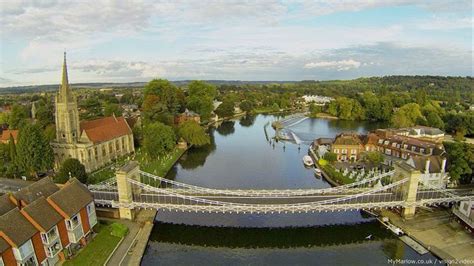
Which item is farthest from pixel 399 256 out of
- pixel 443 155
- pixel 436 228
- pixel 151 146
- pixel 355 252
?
pixel 151 146

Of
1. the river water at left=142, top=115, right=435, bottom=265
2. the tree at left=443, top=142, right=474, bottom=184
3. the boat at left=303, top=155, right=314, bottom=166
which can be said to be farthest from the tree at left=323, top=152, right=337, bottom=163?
the tree at left=443, top=142, right=474, bottom=184

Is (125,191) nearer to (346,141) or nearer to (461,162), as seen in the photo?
(346,141)

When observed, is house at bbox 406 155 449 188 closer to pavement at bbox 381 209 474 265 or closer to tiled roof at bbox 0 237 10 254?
pavement at bbox 381 209 474 265

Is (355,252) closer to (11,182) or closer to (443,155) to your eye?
(443,155)

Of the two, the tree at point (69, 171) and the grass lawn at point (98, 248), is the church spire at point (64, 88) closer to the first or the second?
the tree at point (69, 171)

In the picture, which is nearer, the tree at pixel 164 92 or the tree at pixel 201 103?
Answer: the tree at pixel 164 92

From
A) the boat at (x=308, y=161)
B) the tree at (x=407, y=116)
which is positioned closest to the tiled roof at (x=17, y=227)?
the boat at (x=308, y=161)

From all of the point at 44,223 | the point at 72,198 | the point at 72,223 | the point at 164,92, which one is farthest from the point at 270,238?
the point at 164,92
